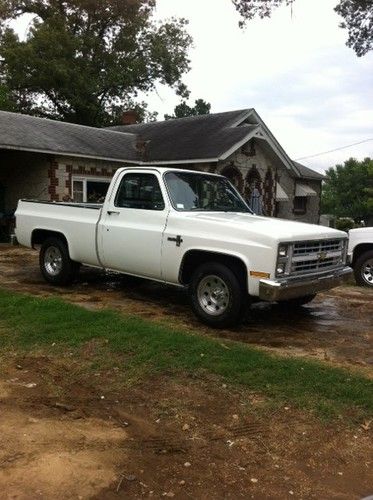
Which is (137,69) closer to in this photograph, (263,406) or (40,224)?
(40,224)

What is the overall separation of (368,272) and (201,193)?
175 inches

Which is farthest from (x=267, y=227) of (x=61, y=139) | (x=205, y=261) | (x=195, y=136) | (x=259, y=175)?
(x=259, y=175)

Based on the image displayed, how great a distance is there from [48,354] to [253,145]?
672 inches

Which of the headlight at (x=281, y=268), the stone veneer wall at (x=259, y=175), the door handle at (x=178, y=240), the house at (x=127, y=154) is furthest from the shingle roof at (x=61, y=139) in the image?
the headlight at (x=281, y=268)

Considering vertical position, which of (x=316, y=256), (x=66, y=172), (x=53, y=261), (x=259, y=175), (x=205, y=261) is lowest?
(x=53, y=261)

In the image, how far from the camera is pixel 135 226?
711cm

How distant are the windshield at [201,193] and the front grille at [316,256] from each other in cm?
143

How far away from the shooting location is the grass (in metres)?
4.37

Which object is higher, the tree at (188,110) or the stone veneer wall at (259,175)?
the tree at (188,110)

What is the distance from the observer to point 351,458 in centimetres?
352

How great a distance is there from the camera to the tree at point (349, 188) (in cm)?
Result: 6506

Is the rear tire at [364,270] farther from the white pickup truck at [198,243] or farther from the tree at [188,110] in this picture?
the tree at [188,110]

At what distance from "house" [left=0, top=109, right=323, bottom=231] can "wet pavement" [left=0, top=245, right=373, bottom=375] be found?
7923 millimetres

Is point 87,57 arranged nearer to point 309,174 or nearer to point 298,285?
point 309,174
